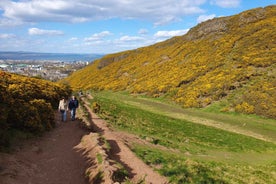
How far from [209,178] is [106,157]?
543 cm

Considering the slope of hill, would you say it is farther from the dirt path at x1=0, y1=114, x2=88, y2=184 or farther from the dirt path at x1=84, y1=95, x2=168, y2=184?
the dirt path at x1=0, y1=114, x2=88, y2=184

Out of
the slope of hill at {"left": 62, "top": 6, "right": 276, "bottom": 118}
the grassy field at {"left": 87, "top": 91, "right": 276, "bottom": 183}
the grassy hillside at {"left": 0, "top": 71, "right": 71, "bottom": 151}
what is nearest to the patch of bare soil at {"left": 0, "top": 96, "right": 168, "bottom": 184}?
the grassy hillside at {"left": 0, "top": 71, "right": 71, "bottom": 151}

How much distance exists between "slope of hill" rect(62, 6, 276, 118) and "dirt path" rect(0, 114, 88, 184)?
30.1 m

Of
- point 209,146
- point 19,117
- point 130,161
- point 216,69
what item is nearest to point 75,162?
point 130,161

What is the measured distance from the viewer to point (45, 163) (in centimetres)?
1447

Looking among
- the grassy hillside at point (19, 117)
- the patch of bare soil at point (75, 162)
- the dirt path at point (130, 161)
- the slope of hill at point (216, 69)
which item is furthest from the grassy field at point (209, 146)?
the grassy hillside at point (19, 117)

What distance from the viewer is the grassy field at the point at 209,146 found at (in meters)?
15.9

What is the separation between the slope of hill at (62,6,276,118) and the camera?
147ft

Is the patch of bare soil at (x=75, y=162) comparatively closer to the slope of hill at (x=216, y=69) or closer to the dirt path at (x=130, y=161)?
the dirt path at (x=130, y=161)

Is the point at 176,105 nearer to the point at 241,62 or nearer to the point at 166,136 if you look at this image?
the point at 241,62

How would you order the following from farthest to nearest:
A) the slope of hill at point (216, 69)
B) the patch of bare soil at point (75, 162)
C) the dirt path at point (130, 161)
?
the slope of hill at point (216, 69)
the dirt path at point (130, 161)
the patch of bare soil at point (75, 162)

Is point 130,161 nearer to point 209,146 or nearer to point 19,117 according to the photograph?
point 19,117

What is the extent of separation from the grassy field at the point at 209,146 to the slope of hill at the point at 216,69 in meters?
5.33

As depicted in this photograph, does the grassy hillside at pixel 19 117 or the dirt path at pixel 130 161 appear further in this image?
the grassy hillside at pixel 19 117
